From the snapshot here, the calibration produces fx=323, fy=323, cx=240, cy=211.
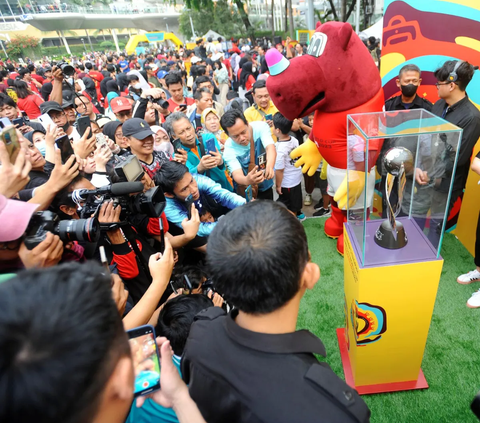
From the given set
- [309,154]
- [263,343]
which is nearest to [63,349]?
[263,343]

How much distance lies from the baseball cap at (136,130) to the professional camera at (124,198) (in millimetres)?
934

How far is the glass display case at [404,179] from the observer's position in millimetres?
1530

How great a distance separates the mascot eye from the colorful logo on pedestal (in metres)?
1.67

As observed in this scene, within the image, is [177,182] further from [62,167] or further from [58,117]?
[58,117]

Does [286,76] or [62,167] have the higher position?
[286,76]

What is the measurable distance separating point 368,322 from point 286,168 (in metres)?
2.02

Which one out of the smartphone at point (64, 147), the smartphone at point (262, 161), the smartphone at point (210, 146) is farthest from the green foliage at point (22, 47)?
the smartphone at point (64, 147)

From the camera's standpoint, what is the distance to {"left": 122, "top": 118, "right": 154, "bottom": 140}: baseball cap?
2523 millimetres

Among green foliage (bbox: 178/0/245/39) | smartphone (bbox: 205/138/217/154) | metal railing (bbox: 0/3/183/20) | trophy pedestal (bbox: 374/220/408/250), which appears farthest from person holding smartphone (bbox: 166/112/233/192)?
metal railing (bbox: 0/3/183/20)

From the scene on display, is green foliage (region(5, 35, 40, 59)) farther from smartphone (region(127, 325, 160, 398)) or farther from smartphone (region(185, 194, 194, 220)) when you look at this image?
smartphone (region(127, 325, 160, 398))

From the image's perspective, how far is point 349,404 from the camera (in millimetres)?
746

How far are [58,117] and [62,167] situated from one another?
2.25 meters

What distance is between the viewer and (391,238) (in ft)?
5.35

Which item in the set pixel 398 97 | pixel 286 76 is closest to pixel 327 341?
pixel 286 76
